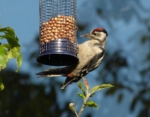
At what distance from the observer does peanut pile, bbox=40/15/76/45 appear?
5.27 m

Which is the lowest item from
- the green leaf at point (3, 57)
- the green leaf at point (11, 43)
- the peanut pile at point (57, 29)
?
the green leaf at point (3, 57)

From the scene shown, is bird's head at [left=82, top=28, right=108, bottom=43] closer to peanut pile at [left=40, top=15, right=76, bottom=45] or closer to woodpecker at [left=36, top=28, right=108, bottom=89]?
woodpecker at [left=36, top=28, right=108, bottom=89]

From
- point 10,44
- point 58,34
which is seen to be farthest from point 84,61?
point 10,44

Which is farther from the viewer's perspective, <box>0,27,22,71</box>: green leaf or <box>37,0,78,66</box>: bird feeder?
<box>37,0,78,66</box>: bird feeder

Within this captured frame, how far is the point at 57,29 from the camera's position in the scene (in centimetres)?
527

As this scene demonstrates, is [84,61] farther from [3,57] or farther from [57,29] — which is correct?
[3,57]

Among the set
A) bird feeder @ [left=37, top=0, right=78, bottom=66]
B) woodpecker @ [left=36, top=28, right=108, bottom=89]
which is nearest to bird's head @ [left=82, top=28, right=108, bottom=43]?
woodpecker @ [left=36, top=28, right=108, bottom=89]

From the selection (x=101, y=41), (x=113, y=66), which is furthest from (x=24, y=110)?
(x=101, y=41)

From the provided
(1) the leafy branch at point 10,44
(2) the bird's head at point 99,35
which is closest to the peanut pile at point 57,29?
(2) the bird's head at point 99,35

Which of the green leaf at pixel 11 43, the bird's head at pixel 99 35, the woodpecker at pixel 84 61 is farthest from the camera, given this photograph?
the bird's head at pixel 99 35

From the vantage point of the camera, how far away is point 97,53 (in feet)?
17.9

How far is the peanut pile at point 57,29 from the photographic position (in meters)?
5.27

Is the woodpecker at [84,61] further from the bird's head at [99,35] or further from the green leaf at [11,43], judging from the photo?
the green leaf at [11,43]

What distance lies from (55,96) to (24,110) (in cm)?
61
